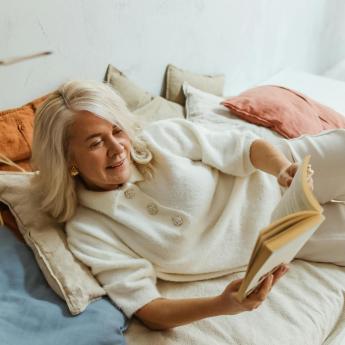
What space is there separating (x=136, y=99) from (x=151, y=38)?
29 centimetres

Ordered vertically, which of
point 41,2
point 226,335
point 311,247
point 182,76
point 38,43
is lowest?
point 226,335

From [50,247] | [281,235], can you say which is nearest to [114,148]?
[50,247]

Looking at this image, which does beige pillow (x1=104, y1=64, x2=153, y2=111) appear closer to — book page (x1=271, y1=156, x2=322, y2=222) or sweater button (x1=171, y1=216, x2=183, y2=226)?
sweater button (x1=171, y1=216, x2=183, y2=226)

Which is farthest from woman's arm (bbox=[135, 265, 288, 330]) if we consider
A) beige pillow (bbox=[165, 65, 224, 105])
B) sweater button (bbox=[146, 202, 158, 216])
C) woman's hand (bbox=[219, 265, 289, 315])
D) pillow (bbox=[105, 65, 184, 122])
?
beige pillow (bbox=[165, 65, 224, 105])

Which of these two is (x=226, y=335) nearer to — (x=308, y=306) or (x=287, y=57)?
(x=308, y=306)

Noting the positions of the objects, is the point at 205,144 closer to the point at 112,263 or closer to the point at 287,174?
the point at 287,174

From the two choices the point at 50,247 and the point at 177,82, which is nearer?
the point at 50,247

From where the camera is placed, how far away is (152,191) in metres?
1.09

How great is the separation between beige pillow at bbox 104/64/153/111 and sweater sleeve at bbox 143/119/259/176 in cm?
38

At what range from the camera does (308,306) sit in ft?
3.31

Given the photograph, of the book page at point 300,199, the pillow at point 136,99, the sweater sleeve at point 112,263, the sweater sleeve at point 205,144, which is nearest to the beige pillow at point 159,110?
the pillow at point 136,99

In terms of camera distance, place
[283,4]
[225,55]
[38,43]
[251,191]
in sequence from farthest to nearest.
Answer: [283,4], [225,55], [38,43], [251,191]

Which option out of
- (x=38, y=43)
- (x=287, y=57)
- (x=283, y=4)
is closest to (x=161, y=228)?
(x=38, y=43)

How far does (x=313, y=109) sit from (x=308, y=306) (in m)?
0.87
